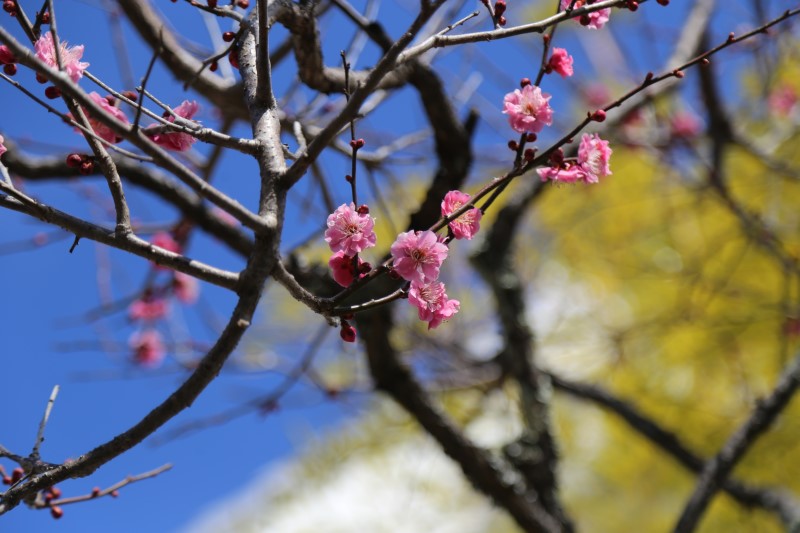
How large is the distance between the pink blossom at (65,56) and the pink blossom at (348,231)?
1.69 ft

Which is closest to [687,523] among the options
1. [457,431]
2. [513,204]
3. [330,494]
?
[457,431]

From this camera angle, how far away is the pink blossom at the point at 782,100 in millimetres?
4273

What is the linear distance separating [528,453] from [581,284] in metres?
2.91

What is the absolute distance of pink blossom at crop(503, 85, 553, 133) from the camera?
1.23 m

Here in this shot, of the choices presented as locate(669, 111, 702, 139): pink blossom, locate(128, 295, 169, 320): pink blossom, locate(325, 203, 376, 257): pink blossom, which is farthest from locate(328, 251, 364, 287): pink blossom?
locate(669, 111, 702, 139): pink blossom

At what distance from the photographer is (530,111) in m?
1.24

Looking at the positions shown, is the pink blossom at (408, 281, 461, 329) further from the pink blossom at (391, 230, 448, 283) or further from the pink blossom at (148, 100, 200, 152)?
the pink blossom at (148, 100, 200, 152)

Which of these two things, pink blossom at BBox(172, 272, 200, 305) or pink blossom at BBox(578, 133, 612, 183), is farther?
pink blossom at BBox(172, 272, 200, 305)

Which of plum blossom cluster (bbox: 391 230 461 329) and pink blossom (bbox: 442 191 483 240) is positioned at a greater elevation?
pink blossom (bbox: 442 191 483 240)

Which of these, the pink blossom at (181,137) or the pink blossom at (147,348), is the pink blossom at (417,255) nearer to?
the pink blossom at (181,137)

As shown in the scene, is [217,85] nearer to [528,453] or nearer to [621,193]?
[528,453]

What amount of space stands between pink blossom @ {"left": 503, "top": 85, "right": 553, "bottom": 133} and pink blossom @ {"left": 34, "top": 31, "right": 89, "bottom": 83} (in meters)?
0.73

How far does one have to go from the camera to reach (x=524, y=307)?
10.0 ft

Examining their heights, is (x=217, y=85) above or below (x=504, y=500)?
above
